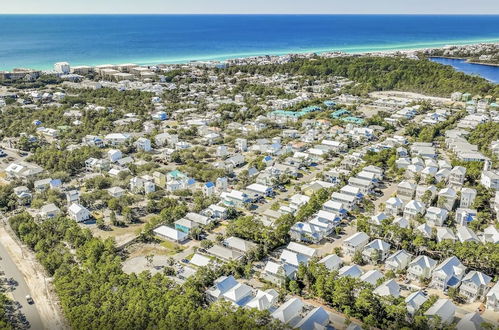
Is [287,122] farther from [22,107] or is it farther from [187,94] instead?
[22,107]

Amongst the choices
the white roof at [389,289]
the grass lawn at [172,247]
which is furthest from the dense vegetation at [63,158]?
the white roof at [389,289]

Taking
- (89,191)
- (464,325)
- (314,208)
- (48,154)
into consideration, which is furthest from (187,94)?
(464,325)

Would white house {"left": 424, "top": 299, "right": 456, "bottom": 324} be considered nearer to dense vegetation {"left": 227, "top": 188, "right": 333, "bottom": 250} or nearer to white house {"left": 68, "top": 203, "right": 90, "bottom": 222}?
dense vegetation {"left": 227, "top": 188, "right": 333, "bottom": 250}

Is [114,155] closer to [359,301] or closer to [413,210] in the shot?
[413,210]

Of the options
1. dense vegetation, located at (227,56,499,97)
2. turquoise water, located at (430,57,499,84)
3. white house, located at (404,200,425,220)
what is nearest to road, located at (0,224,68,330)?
white house, located at (404,200,425,220)

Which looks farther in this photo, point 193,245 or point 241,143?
point 241,143

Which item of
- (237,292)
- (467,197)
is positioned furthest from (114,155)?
(467,197)
